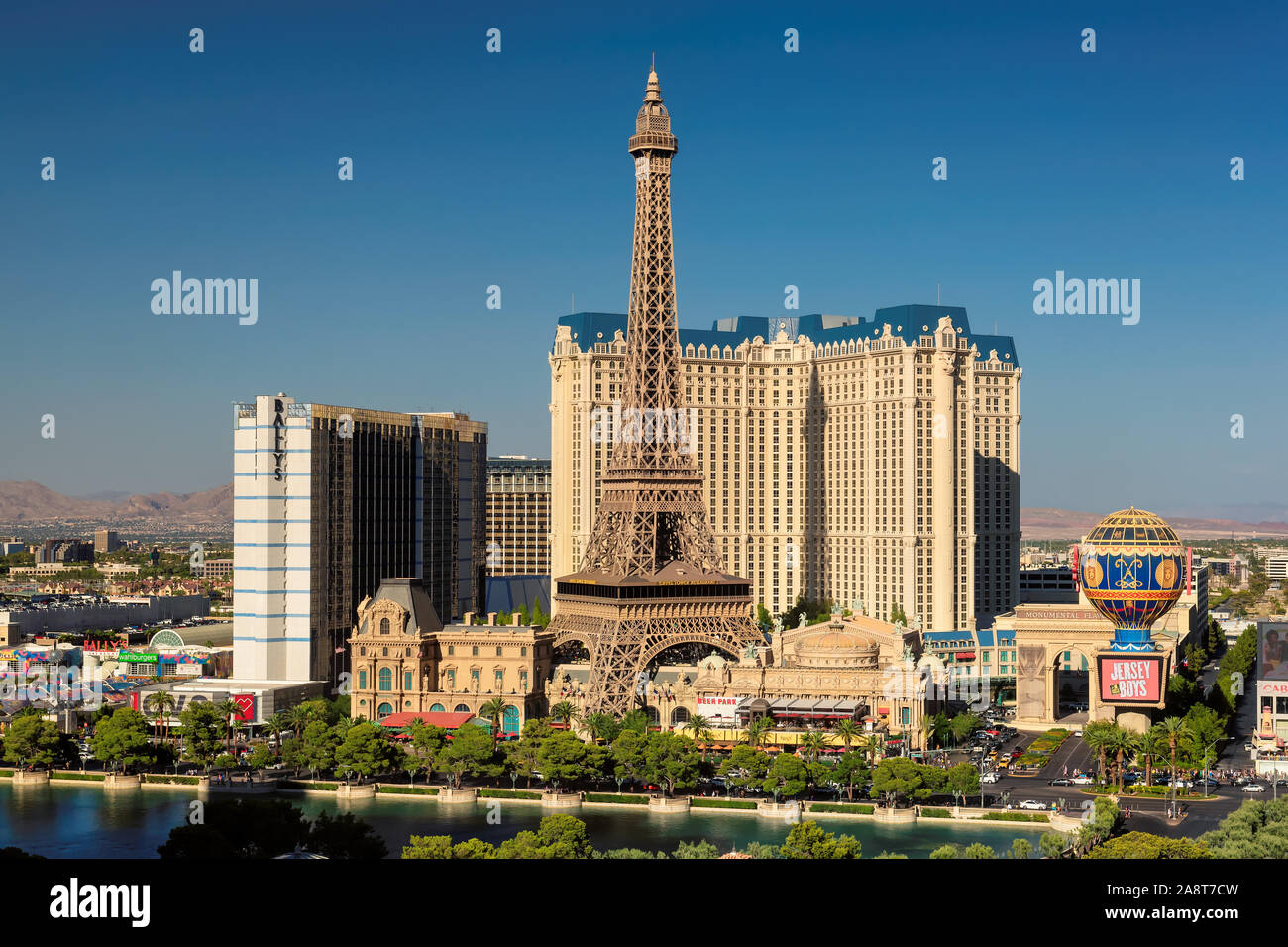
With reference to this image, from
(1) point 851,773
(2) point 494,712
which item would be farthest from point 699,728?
(1) point 851,773

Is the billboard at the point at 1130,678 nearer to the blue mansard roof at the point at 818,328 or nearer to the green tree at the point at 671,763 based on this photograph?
the green tree at the point at 671,763

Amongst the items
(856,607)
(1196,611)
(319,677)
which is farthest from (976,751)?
(1196,611)

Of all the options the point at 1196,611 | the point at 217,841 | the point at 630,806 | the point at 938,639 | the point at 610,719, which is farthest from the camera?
the point at 1196,611

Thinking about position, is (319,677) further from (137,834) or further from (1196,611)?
(1196,611)

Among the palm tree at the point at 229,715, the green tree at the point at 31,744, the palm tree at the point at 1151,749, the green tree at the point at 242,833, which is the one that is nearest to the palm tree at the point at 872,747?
the palm tree at the point at 1151,749
